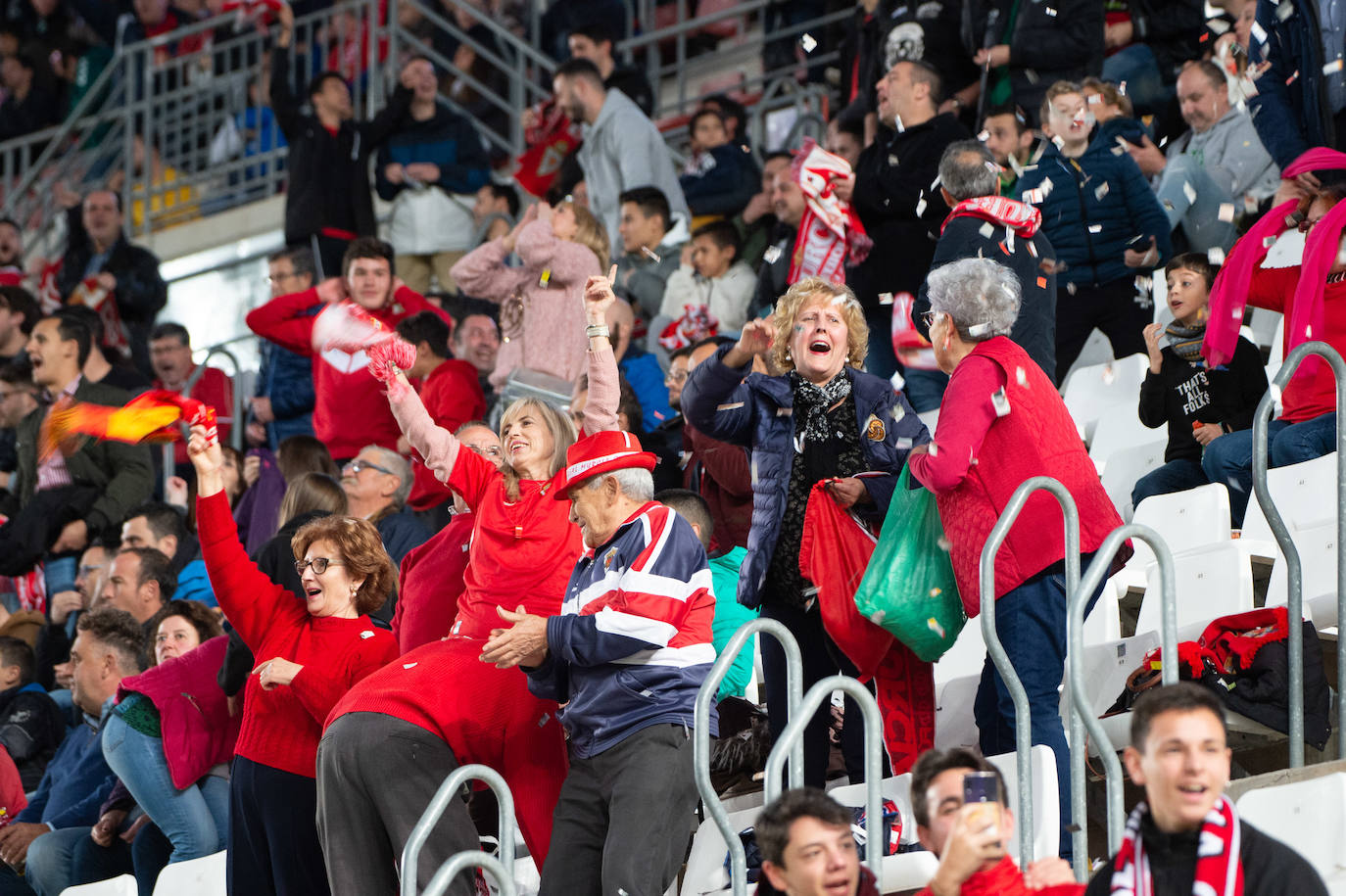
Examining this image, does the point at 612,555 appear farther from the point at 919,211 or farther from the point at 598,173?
the point at 598,173

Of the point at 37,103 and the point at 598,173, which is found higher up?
the point at 37,103

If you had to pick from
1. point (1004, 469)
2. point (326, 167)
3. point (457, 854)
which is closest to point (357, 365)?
point (326, 167)

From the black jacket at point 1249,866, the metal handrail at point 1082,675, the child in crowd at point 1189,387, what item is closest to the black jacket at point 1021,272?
the child in crowd at point 1189,387

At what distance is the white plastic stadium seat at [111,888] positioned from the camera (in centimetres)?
640

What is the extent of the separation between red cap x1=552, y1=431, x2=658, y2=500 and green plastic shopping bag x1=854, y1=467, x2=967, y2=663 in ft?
2.30

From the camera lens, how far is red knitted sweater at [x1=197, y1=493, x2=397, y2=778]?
5.58 meters

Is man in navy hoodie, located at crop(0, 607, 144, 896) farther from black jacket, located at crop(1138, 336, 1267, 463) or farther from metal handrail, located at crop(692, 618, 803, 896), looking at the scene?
black jacket, located at crop(1138, 336, 1267, 463)

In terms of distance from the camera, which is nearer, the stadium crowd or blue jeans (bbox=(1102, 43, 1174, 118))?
the stadium crowd

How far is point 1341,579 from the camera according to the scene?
16.0 ft

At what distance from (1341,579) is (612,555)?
1873mm

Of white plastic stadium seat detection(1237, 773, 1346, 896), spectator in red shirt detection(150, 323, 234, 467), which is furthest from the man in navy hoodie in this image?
white plastic stadium seat detection(1237, 773, 1346, 896)

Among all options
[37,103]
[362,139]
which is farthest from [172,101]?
[362,139]

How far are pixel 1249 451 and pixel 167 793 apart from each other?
3899 mm

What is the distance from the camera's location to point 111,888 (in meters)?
6.44
